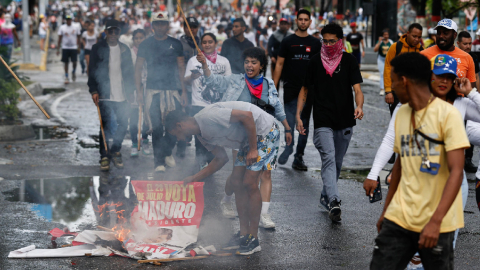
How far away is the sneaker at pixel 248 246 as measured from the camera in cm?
445

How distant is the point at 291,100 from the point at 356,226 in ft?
8.34

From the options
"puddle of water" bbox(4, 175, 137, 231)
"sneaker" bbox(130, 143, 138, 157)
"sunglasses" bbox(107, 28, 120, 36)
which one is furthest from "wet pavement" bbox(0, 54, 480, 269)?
"sunglasses" bbox(107, 28, 120, 36)

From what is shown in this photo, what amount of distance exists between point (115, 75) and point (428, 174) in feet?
17.4

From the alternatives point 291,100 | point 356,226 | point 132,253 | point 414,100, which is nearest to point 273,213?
point 356,226

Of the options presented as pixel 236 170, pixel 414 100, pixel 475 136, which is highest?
pixel 414 100

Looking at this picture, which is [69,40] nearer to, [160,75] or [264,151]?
[160,75]

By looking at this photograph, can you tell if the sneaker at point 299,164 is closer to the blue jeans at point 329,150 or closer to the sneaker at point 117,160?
the blue jeans at point 329,150

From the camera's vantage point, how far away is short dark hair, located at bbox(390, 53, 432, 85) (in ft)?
9.32

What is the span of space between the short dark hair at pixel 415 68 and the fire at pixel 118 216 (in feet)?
8.29

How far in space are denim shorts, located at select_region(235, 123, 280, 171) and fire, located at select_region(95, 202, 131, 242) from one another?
1009 mm

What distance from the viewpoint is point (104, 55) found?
292 inches

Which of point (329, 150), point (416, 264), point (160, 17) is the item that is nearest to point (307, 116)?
point (329, 150)

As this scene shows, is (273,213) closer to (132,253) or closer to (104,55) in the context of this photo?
(132,253)

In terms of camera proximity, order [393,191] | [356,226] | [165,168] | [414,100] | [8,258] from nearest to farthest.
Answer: [414,100]
[393,191]
[8,258]
[356,226]
[165,168]
